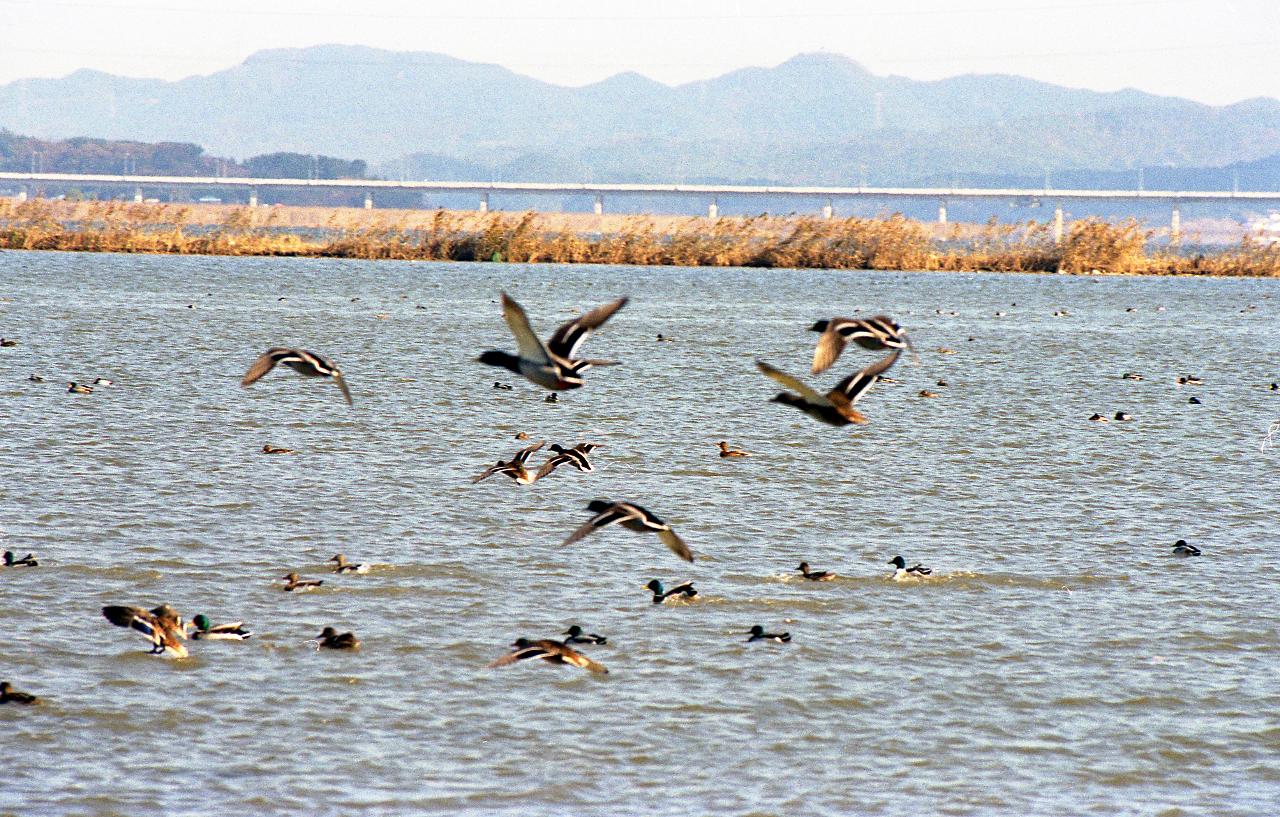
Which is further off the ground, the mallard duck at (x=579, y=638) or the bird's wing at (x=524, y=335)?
the bird's wing at (x=524, y=335)

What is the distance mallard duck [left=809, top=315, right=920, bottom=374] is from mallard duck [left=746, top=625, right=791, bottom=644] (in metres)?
4.44

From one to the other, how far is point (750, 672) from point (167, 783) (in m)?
4.69

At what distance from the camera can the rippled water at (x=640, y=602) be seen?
1131cm

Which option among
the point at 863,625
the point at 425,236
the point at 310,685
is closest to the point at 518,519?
the point at 863,625

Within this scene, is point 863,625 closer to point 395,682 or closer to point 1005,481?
point 395,682

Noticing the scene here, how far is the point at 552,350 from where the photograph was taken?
981cm

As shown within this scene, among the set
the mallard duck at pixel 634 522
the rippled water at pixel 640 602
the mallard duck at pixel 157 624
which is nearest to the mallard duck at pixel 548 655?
the rippled water at pixel 640 602

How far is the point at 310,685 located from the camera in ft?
41.9

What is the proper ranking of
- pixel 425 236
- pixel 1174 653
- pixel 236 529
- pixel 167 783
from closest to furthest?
1. pixel 167 783
2. pixel 1174 653
3. pixel 236 529
4. pixel 425 236

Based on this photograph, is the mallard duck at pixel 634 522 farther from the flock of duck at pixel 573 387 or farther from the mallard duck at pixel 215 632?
the mallard duck at pixel 215 632

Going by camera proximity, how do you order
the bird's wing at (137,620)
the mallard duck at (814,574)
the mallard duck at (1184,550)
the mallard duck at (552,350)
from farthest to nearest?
the mallard duck at (1184,550) < the mallard duck at (814,574) < the bird's wing at (137,620) < the mallard duck at (552,350)

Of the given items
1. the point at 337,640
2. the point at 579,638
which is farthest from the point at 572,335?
the point at 337,640

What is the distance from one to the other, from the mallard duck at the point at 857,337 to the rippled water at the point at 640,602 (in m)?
2.89

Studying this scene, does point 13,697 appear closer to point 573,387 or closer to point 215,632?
point 215,632
